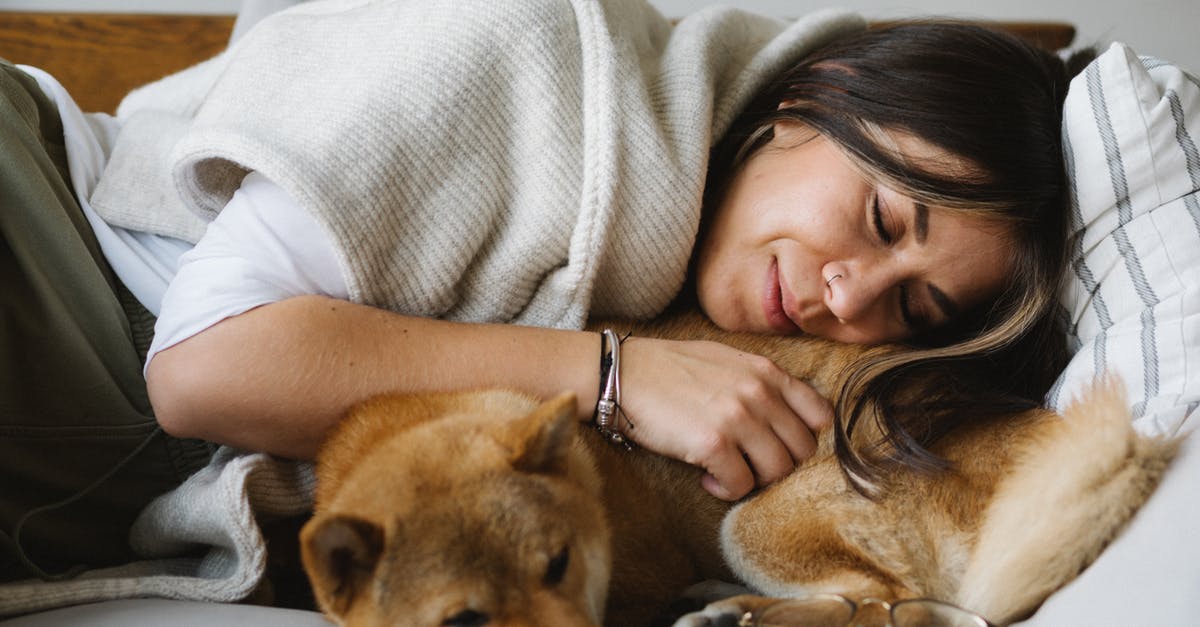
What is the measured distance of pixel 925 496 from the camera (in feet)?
3.47

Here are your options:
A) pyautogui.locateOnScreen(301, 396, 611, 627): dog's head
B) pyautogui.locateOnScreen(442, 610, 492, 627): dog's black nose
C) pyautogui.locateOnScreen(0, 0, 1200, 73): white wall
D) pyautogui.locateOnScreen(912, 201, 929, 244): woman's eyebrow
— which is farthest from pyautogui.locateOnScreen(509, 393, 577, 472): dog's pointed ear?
pyautogui.locateOnScreen(0, 0, 1200, 73): white wall

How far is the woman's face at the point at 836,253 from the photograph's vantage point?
1.14m

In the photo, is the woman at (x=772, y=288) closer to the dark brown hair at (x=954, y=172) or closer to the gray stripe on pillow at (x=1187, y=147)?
the dark brown hair at (x=954, y=172)

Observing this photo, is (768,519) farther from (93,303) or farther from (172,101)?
(172,101)

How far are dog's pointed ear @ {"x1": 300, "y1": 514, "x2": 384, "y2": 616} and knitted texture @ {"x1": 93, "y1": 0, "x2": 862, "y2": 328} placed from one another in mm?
386

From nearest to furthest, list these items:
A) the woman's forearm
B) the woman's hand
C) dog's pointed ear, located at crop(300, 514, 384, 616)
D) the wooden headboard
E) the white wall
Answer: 1. dog's pointed ear, located at crop(300, 514, 384, 616)
2. the woman's forearm
3. the woman's hand
4. the wooden headboard
5. the white wall

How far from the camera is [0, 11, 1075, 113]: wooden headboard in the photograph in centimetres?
228

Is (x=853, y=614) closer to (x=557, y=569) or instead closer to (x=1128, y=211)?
(x=557, y=569)

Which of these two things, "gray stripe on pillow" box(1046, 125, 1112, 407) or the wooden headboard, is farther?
the wooden headboard

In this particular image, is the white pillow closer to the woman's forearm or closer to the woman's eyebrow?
A: the woman's eyebrow

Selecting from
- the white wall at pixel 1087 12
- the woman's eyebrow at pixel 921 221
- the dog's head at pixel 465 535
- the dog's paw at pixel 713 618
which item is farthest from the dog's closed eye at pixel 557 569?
the white wall at pixel 1087 12

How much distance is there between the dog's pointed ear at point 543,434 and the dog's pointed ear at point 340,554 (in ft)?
0.56

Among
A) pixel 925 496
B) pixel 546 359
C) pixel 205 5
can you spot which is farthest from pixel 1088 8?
pixel 205 5

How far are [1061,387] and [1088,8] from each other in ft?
5.99
